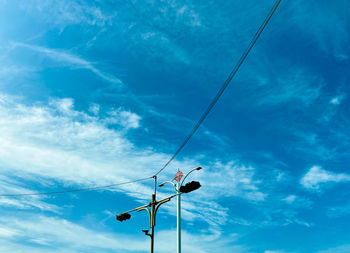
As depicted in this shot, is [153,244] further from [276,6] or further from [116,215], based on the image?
[276,6]

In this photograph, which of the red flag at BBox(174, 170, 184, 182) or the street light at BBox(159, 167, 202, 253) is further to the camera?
the red flag at BBox(174, 170, 184, 182)

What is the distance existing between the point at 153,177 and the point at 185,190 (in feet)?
17.5

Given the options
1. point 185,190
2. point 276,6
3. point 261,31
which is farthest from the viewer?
point 185,190

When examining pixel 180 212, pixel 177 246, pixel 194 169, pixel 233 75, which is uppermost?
pixel 233 75

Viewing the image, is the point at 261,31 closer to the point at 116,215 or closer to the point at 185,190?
the point at 185,190

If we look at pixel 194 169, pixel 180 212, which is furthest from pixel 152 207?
pixel 194 169

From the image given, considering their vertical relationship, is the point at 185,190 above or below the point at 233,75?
below

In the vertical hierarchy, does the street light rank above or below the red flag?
below

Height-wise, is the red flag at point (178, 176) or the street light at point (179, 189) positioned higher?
the red flag at point (178, 176)

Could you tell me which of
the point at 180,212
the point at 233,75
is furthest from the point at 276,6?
the point at 180,212

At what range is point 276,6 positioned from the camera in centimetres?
985

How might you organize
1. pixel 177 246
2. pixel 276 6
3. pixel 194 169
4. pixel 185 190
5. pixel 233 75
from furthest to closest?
pixel 194 169, pixel 177 246, pixel 185 190, pixel 233 75, pixel 276 6

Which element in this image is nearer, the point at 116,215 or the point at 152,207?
the point at 152,207

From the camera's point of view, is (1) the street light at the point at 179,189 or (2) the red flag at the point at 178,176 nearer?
(1) the street light at the point at 179,189
